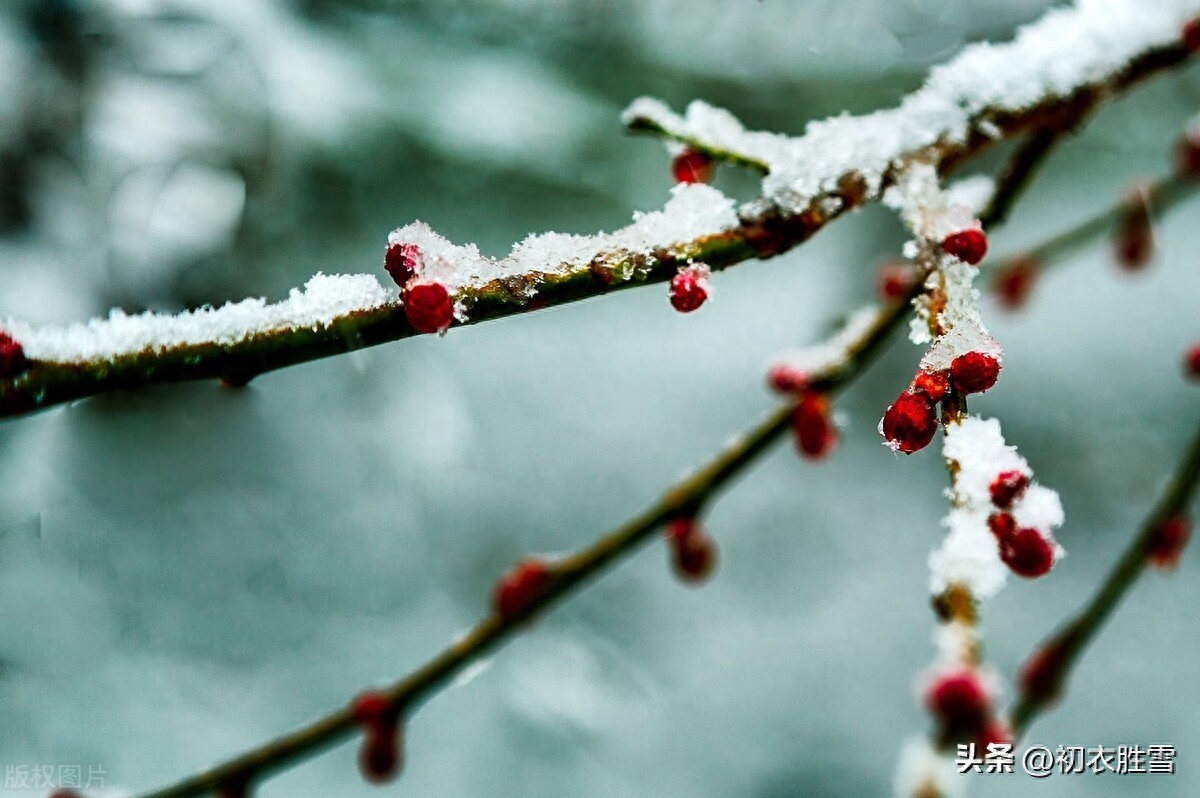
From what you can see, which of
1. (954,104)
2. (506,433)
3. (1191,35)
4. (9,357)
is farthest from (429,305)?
(506,433)

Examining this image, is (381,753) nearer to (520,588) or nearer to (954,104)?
(520,588)

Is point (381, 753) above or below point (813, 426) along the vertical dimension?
below

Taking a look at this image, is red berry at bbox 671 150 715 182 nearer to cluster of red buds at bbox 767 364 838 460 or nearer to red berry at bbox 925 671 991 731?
cluster of red buds at bbox 767 364 838 460

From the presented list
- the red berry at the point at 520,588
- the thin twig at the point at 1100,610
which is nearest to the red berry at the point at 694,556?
the red berry at the point at 520,588

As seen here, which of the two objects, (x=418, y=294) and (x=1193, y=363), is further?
(x=1193, y=363)

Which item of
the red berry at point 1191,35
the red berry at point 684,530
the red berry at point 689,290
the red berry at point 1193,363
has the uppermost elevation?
the red berry at point 1191,35

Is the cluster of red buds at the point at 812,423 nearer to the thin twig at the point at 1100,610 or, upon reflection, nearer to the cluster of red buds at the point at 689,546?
the cluster of red buds at the point at 689,546

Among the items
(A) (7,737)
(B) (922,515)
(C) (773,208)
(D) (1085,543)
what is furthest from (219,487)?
(D) (1085,543)
